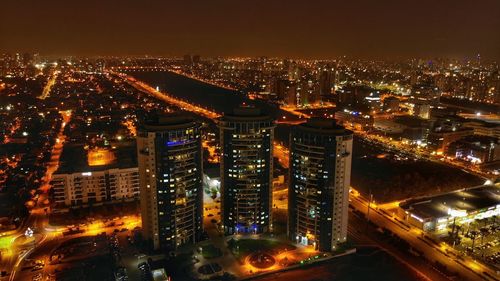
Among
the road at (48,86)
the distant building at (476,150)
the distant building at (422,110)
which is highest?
the road at (48,86)

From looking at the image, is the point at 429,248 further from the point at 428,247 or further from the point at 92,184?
the point at 92,184

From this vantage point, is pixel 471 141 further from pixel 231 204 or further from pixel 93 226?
pixel 93 226

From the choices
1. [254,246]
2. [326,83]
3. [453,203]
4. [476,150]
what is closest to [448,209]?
[453,203]

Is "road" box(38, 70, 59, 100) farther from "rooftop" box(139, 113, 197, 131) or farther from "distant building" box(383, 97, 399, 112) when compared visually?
"distant building" box(383, 97, 399, 112)

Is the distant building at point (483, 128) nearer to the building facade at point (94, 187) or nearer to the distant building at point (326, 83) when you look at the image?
the distant building at point (326, 83)

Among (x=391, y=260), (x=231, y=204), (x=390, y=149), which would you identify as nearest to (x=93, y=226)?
(x=231, y=204)

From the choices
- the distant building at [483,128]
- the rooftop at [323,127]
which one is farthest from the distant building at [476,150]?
the rooftop at [323,127]
